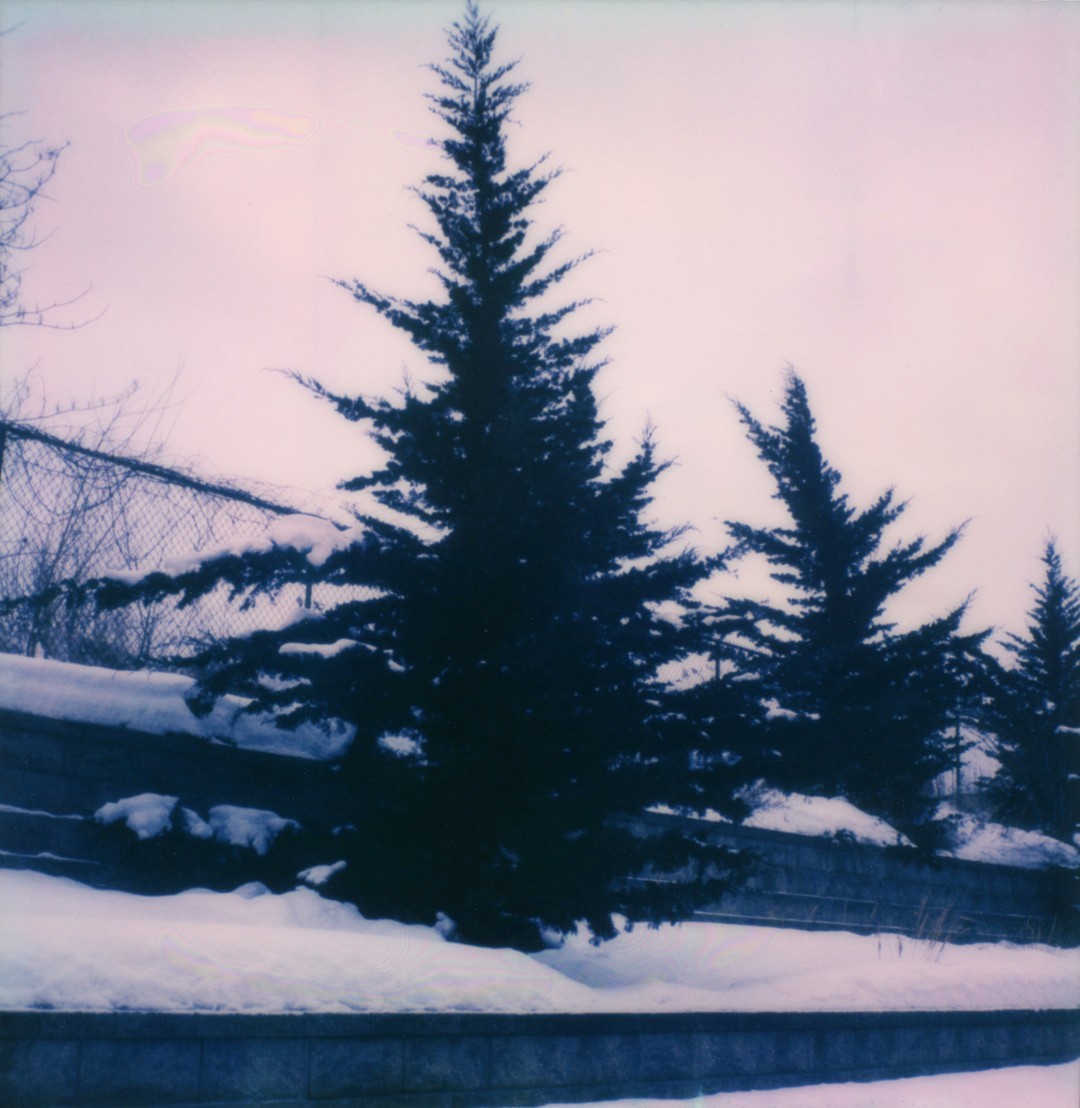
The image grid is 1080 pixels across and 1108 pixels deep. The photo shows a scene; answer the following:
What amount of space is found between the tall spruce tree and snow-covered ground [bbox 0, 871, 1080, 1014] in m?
0.45

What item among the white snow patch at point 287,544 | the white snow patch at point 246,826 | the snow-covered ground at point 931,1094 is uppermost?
the white snow patch at point 287,544

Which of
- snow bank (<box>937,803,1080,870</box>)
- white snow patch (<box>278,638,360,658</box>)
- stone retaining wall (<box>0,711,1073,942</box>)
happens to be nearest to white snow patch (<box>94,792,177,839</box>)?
stone retaining wall (<box>0,711,1073,942</box>)

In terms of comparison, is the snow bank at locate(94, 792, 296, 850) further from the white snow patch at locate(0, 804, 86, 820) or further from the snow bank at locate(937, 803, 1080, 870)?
the snow bank at locate(937, 803, 1080, 870)

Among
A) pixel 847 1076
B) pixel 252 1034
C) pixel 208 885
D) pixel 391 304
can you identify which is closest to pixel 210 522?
pixel 391 304

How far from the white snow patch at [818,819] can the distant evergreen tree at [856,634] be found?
27 cm

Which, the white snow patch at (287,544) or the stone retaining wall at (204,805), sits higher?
the white snow patch at (287,544)

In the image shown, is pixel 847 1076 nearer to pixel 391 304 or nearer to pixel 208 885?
pixel 208 885

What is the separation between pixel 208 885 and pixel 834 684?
865 cm

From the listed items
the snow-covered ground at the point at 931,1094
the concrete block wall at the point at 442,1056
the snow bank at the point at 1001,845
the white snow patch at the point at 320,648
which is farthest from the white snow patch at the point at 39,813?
the snow bank at the point at 1001,845

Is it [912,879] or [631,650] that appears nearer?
[631,650]

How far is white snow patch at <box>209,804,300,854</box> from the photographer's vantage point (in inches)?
261

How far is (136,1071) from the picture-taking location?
3.94m

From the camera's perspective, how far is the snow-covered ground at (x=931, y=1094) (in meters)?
5.64

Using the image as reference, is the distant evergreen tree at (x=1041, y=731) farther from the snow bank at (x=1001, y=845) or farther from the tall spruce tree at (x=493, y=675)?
the tall spruce tree at (x=493, y=675)
